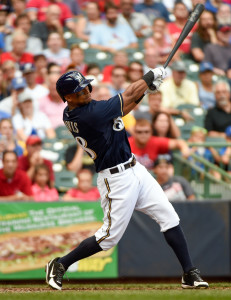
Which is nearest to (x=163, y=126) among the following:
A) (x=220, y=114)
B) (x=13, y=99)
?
(x=220, y=114)

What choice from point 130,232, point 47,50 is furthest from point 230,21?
point 130,232

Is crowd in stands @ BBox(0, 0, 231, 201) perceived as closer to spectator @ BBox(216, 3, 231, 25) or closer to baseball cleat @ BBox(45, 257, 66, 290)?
spectator @ BBox(216, 3, 231, 25)

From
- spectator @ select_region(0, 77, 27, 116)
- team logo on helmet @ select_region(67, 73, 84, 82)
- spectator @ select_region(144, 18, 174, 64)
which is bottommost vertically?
spectator @ select_region(0, 77, 27, 116)

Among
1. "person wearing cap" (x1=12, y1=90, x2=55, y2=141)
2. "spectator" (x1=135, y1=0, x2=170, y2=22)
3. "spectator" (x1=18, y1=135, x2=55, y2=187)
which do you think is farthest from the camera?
"spectator" (x1=135, y1=0, x2=170, y2=22)

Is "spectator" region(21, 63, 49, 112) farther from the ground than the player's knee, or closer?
farther from the ground

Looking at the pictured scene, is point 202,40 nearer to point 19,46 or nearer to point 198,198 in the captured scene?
point 19,46

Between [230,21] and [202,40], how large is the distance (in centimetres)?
110

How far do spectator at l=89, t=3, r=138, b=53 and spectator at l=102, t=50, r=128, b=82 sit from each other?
0.42m

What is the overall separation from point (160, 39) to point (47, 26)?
6.65 ft

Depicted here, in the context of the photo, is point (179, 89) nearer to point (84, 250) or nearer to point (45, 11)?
point (45, 11)

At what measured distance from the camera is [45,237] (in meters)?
8.26

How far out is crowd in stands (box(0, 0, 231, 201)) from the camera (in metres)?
8.68

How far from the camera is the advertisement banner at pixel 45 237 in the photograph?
8.16 meters

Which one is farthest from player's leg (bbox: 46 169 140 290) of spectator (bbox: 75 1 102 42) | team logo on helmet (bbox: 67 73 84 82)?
spectator (bbox: 75 1 102 42)
